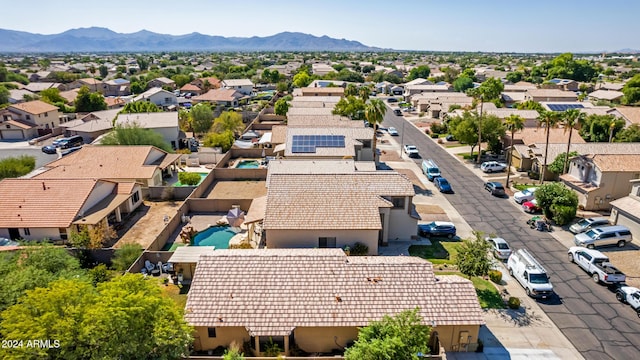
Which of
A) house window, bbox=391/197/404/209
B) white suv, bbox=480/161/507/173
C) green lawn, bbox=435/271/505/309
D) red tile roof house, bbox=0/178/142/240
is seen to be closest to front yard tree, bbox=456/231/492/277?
green lawn, bbox=435/271/505/309

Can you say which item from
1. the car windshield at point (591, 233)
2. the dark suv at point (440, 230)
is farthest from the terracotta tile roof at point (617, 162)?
the dark suv at point (440, 230)

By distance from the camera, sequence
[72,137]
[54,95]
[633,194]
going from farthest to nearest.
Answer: [54,95], [72,137], [633,194]

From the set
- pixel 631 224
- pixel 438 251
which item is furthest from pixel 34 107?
pixel 631 224

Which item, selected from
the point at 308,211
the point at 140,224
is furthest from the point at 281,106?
the point at 308,211

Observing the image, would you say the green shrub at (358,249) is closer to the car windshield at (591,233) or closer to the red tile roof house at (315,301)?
the red tile roof house at (315,301)

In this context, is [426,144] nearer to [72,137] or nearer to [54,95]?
[72,137]

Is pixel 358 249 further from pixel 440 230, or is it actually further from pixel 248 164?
pixel 248 164
